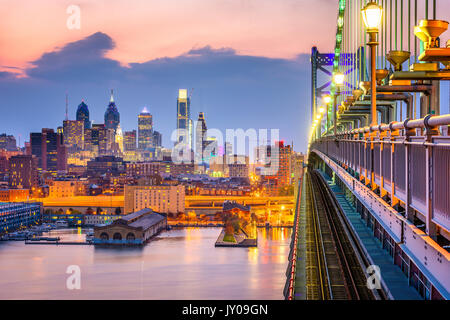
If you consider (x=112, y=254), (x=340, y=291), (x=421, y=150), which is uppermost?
(x=421, y=150)

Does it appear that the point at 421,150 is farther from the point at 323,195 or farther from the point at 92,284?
the point at 92,284

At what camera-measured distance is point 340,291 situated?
5.94 metres

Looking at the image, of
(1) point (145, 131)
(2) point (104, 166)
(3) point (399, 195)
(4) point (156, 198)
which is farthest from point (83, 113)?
(3) point (399, 195)

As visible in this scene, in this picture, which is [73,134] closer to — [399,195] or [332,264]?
[332,264]

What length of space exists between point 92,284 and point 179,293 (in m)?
5.89

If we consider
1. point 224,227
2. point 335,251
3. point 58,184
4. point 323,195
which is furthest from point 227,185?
point 335,251

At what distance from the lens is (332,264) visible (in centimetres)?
732

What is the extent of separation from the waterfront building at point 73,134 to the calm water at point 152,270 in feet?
432

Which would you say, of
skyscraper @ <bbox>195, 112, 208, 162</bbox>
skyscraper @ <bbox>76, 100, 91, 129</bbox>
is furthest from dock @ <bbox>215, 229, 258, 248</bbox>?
skyscraper @ <bbox>76, 100, 91, 129</bbox>

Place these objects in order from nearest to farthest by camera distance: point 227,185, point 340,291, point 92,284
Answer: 1. point 340,291
2. point 92,284
3. point 227,185

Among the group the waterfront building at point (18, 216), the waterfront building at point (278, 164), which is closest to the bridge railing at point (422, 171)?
the waterfront building at point (18, 216)

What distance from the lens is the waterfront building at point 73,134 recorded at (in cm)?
17150

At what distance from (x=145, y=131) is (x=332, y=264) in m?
190

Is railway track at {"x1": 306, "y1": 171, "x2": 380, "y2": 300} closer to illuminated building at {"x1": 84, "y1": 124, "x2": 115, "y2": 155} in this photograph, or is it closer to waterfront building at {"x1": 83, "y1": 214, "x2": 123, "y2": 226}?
waterfront building at {"x1": 83, "y1": 214, "x2": 123, "y2": 226}
